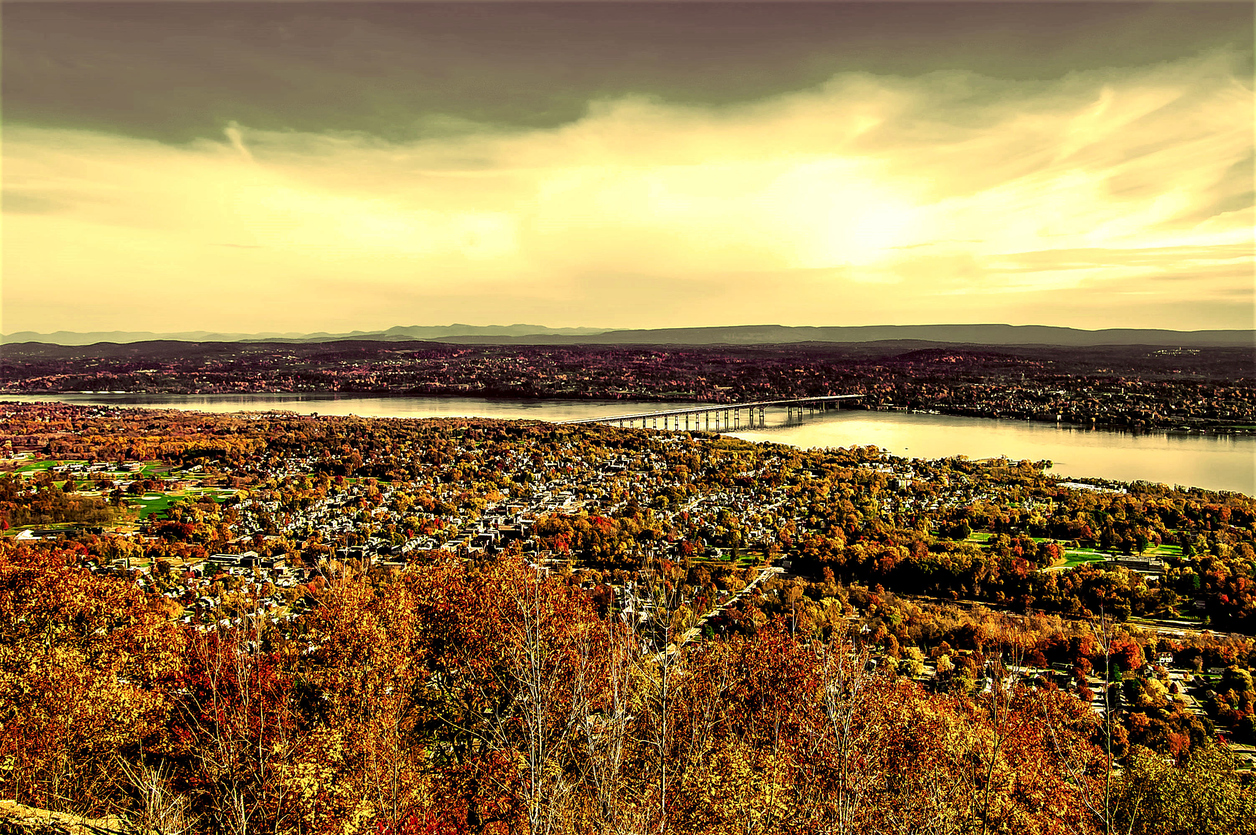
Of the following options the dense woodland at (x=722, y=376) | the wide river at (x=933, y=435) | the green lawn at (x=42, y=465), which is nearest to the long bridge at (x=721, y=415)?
the wide river at (x=933, y=435)

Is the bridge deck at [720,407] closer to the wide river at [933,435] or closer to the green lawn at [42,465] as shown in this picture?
the wide river at [933,435]

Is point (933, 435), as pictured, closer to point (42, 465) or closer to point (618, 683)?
point (618, 683)

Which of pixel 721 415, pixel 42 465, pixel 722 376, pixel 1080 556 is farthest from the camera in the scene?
pixel 722 376

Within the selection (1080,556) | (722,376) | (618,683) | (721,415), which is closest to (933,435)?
(721,415)

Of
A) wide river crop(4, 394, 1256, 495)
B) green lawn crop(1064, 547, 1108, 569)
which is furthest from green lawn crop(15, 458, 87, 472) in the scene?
green lawn crop(1064, 547, 1108, 569)

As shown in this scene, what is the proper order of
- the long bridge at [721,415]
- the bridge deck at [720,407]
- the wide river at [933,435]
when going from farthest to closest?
the long bridge at [721,415] → the bridge deck at [720,407] → the wide river at [933,435]
